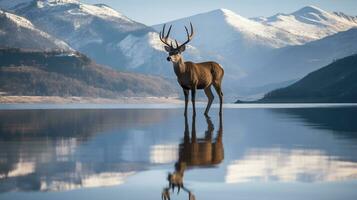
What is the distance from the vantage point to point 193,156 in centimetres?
1766

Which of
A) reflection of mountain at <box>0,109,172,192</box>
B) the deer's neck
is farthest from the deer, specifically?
reflection of mountain at <box>0,109,172,192</box>

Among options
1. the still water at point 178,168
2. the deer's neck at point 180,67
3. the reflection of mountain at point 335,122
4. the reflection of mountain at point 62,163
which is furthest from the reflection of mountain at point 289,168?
the deer's neck at point 180,67

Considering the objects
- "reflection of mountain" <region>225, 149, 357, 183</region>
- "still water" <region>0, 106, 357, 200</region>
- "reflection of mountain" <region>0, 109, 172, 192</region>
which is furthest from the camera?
"reflection of mountain" <region>225, 149, 357, 183</region>

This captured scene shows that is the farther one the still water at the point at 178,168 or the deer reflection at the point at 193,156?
the deer reflection at the point at 193,156

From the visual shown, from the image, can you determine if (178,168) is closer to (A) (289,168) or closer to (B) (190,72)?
(A) (289,168)

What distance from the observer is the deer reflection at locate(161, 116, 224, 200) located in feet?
42.3

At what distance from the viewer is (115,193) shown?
1203 centimetres

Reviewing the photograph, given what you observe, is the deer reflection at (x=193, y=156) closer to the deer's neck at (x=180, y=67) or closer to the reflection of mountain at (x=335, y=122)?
the reflection of mountain at (x=335, y=122)

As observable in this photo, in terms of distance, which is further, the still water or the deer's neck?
the deer's neck

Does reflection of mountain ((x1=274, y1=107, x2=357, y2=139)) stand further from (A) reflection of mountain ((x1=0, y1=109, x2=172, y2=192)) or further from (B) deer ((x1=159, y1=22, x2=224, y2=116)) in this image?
(A) reflection of mountain ((x1=0, y1=109, x2=172, y2=192))

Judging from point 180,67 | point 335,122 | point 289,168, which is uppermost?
point 180,67

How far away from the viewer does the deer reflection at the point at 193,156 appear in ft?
42.3

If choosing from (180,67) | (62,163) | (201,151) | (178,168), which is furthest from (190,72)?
(178,168)

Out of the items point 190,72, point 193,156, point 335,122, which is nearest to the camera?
point 193,156
